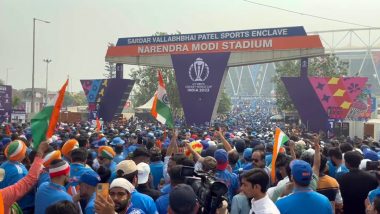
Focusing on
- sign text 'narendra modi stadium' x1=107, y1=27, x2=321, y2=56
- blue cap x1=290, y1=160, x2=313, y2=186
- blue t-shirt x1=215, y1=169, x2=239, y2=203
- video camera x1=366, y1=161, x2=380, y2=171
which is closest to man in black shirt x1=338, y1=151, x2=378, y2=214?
video camera x1=366, y1=161, x2=380, y2=171

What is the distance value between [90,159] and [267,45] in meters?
18.7

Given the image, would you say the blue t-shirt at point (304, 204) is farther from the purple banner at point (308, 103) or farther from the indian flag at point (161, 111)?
the purple banner at point (308, 103)

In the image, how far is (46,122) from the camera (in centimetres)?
735

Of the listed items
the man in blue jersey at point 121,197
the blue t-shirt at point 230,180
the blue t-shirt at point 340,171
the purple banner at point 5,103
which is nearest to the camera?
the man in blue jersey at point 121,197

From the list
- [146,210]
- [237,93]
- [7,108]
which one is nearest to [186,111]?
[7,108]

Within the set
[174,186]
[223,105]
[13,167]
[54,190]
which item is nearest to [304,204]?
[174,186]

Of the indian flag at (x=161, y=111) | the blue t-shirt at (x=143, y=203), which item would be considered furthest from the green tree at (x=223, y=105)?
the blue t-shirt at (x=143, y=203)

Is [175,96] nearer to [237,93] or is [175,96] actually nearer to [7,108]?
[7,108]

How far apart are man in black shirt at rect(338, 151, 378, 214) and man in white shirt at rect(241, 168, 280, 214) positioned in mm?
2242

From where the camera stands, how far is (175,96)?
4759cm

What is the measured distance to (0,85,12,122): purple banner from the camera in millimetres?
26719

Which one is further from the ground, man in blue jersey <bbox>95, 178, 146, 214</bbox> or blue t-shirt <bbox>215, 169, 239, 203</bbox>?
man in blue jersey <bbox>95, 178, 146, 214</bbox>

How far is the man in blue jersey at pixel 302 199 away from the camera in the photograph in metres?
4.55

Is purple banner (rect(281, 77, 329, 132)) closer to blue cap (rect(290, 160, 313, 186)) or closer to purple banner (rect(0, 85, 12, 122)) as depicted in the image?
purple banner (rect(0, 85, 12, 122))
